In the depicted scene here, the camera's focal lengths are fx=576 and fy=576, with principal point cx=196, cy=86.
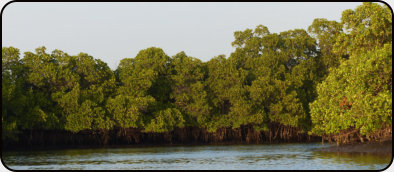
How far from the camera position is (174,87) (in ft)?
143

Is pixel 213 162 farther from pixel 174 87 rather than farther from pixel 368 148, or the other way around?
pixel 174 87

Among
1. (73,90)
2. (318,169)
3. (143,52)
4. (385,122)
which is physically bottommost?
(318,169)

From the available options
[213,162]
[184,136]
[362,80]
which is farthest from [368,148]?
[184,136]

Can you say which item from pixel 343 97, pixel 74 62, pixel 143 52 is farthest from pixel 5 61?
pixel 343 97

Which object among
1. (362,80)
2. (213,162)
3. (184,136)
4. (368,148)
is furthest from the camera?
(184,136)

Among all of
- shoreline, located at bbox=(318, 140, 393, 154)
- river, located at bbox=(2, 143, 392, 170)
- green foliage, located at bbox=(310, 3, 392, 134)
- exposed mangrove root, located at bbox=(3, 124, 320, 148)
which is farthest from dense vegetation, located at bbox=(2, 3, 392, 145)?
green foliage, located at bbox=(310, 3, 392, 134)

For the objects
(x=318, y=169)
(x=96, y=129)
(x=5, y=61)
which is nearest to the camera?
(x=318, y=169)

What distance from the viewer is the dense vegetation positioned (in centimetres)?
3819

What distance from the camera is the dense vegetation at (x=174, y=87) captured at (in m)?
38.2

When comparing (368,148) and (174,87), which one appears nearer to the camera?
(368,148)

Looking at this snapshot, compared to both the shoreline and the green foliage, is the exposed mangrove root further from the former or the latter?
the green foliage

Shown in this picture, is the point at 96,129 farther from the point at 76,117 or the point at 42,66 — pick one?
the point at 42,66

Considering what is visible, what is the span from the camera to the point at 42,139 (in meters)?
38.5

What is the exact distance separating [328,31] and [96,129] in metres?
19.1
